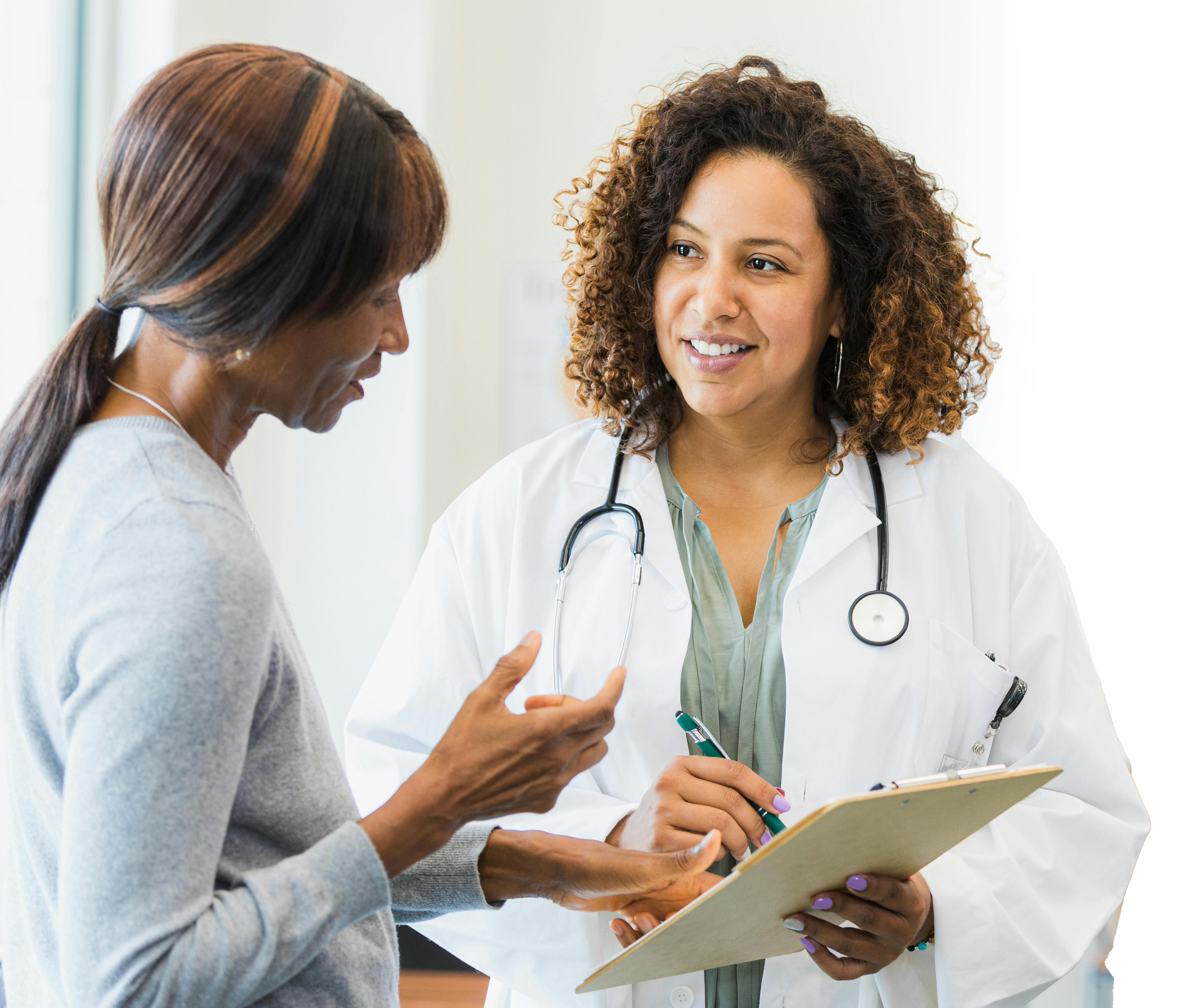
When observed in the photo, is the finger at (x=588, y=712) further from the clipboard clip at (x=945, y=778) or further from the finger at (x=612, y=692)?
the clipboard clip at (x=945, y=778)

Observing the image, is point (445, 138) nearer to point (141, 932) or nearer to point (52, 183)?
point (52, 183)

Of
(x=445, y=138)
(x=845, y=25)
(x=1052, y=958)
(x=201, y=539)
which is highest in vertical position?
(x=845, y=25)

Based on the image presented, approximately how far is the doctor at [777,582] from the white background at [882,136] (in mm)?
809

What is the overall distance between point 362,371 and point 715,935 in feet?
2.01

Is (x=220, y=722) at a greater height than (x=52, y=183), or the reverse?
(x=52, y=183)

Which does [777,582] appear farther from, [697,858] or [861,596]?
[697,858]

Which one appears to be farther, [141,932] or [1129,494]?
[1129,494]

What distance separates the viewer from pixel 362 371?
88cm

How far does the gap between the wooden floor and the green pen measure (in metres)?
1.45

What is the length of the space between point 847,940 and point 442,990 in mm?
1568

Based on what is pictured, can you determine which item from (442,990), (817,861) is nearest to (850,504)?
(817,861)

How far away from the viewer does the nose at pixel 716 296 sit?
1.42 meters

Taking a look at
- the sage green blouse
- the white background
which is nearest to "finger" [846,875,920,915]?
the sage green blouse

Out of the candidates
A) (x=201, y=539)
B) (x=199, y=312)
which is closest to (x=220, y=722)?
(x=201, y=539)
